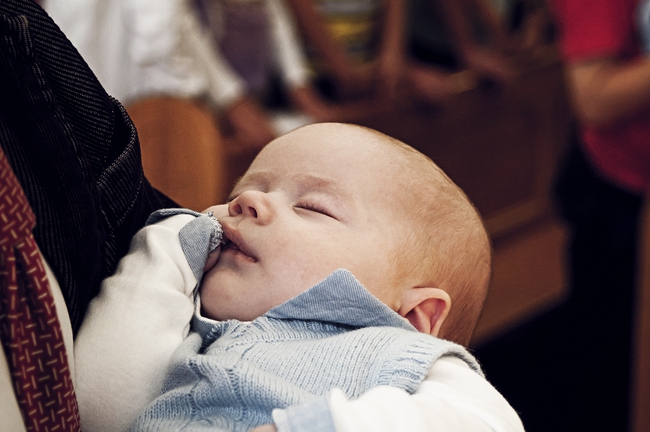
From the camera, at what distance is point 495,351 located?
2662 mm

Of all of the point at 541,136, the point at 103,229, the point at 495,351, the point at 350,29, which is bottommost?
the point at 495,351

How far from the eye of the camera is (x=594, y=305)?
1874 mm

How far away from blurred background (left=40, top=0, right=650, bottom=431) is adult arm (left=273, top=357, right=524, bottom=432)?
2.23 ft

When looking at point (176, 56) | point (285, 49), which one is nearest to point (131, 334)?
point (176, 56)

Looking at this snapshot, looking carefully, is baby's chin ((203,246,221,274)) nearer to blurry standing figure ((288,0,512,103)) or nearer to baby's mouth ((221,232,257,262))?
baby's mouth ((221,232,257,262))

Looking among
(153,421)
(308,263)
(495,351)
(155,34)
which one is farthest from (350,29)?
(153,421)

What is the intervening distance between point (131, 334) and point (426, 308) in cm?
33

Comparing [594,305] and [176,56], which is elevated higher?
[176,56]

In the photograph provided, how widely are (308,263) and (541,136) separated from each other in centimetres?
308

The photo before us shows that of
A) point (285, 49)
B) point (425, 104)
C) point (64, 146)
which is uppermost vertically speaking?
point (64, 146)

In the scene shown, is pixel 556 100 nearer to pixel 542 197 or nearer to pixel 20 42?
pixel 542 197

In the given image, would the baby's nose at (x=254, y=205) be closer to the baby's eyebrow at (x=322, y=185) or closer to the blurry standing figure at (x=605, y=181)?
the baby's eyebrow at (x=322, y=185)

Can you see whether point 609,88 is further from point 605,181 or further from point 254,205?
point 254,205

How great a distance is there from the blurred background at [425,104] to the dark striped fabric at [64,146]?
1.81 ft
